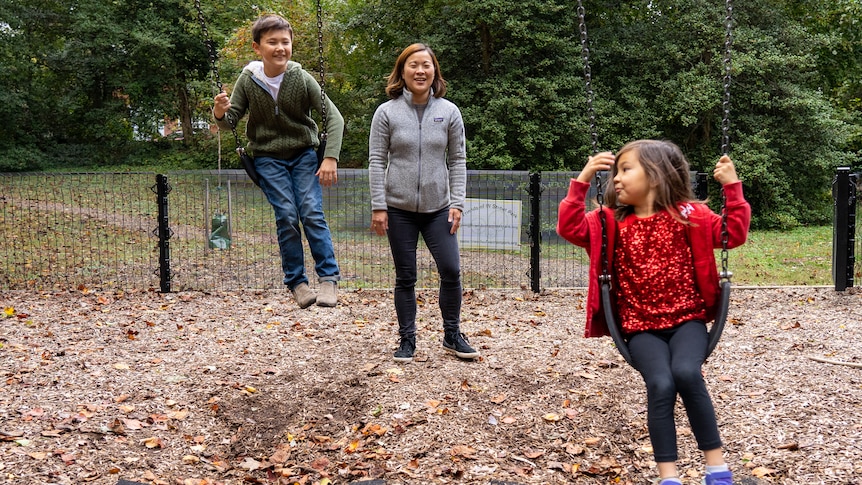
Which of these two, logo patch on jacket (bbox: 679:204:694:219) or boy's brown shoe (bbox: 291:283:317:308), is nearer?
logo patch on jacket (bbox: 679:204:694:219)

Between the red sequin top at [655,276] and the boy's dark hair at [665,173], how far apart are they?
2.0 inches

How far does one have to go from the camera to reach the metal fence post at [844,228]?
26.5ft

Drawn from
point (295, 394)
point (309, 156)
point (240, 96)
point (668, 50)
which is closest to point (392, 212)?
point (309, 156)

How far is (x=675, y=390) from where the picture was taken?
2869mm

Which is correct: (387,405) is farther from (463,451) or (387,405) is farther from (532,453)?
(532,453)

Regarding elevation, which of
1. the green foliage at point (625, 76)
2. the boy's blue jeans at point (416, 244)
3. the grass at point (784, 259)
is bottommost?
the grass at point (784, 259)

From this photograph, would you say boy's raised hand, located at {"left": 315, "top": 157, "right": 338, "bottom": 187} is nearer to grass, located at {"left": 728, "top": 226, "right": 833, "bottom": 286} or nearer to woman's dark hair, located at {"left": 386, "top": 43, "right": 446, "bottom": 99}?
woman's dark hair, located at {"left": 386, "top": 43, "right": 446, "bottom": 99}

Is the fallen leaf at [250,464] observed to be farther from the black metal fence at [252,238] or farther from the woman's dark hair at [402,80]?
the black metal fence at [252,238]

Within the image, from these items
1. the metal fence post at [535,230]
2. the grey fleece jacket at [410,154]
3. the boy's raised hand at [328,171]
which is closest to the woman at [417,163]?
the grey fleece jacket at [410,154]

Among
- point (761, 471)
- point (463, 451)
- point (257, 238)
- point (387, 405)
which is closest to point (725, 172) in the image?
point (761, 471)

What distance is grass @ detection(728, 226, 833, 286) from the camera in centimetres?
1054

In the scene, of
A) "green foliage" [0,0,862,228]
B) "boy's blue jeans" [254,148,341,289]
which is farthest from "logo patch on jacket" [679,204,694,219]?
"green foliage" [0,0,862,228]

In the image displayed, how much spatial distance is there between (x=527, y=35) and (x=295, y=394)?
1427 cm

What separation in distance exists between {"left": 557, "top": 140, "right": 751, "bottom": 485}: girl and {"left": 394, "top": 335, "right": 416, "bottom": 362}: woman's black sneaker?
7.75 ft
